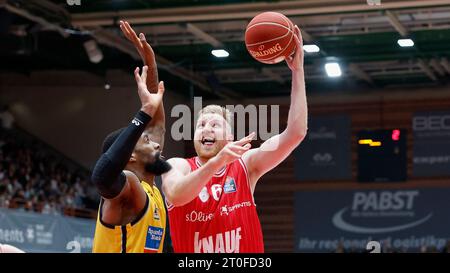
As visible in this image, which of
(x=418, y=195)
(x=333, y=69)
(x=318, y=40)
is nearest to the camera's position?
(x=318, y=40)

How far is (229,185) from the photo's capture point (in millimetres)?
5785

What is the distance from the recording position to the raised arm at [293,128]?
5527mm

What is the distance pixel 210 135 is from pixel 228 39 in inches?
657

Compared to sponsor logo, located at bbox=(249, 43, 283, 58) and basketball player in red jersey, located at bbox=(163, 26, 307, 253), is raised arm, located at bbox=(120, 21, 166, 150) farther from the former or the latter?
sponsor logo, located at bbox=(249, 43, 283, 58)

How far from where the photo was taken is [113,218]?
15.6 ft

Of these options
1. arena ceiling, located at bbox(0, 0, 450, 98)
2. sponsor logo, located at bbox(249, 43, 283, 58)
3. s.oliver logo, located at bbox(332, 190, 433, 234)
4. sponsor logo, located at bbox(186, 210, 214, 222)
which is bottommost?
sponsor logo, located at bbox(186, 210, 214, 222)

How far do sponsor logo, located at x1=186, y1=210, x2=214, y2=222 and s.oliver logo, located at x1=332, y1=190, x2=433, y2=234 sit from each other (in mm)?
20925

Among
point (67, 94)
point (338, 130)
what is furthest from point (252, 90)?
point (67, 94)

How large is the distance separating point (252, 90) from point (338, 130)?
118 inches

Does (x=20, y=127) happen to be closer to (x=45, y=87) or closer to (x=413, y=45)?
(x=45, y=87)

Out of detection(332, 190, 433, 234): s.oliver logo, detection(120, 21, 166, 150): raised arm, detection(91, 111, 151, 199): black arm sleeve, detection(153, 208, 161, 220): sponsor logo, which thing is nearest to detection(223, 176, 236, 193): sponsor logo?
detection(120, 21, 166, 150): raised arm

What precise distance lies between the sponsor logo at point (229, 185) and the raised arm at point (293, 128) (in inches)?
5.9

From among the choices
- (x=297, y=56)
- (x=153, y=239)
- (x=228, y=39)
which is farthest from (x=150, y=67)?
(x=228, y=39)

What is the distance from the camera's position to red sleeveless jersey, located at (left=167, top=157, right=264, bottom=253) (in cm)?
563
